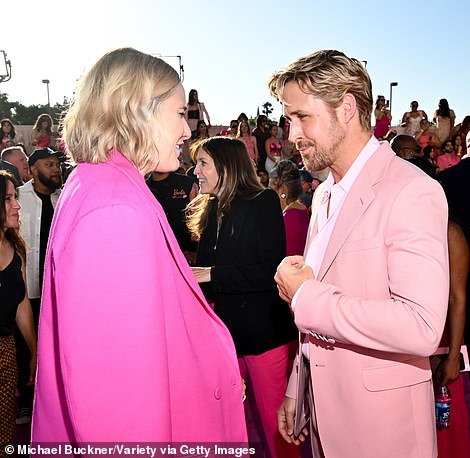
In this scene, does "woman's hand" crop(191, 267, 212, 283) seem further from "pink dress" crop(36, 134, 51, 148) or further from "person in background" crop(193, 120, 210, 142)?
"person in background" crop(193, 120, 210, 142)

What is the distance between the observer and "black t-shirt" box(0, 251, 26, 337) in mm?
3143

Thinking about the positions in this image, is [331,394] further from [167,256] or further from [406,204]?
[167,256]

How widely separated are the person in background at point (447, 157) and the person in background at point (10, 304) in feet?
28.5

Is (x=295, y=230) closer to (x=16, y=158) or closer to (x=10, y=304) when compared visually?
(x=10, y=304)

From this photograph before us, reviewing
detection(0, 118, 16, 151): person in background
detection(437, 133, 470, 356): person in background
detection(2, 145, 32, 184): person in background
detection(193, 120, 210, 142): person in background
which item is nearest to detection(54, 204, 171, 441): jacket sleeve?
detection(437, 133, 470, 356): person in background

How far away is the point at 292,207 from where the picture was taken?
462cm

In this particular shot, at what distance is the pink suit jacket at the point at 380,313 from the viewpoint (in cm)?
150

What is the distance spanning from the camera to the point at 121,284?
1214mm

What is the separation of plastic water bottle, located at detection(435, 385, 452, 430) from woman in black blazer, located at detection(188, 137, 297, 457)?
0.92m

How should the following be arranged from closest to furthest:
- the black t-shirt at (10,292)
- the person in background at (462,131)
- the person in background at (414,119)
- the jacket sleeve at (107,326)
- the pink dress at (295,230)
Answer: the jacket sleeve at (107,326)
the black t-shirt at (10,292)
the pink dress at (295,230)
the person in background at (462,131)
the person in background at (414,119)

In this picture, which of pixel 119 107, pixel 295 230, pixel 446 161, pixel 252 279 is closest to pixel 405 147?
pixel 295 230

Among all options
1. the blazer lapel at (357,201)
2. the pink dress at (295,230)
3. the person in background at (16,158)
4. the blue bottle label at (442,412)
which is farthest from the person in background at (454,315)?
the person in background at (16,158)

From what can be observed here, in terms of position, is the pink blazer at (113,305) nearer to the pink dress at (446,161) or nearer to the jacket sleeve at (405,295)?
the jacket sleeve at (405,295)

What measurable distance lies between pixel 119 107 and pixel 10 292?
2.34 m
